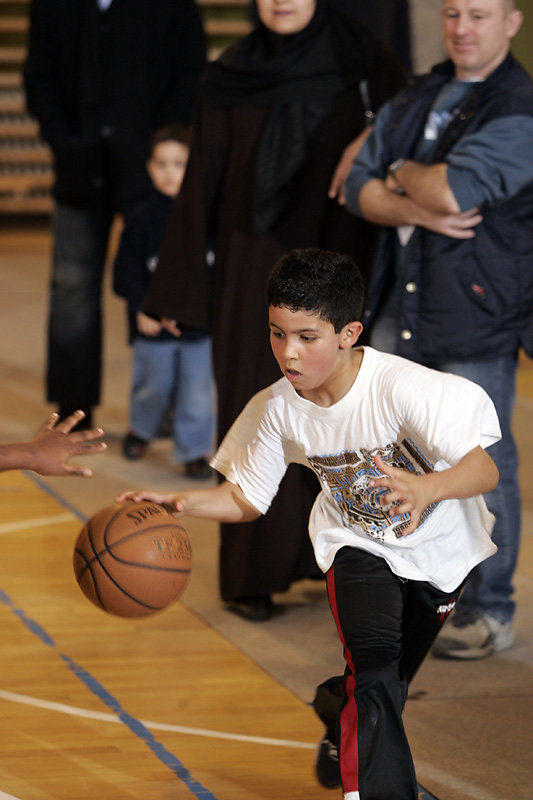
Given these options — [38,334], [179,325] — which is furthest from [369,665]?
[38,334]

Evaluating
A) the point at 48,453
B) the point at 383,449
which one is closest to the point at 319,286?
the point at 383,449

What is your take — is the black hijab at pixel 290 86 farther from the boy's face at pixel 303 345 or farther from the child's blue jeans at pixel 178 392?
the child's blue jeans at pixel 178 392

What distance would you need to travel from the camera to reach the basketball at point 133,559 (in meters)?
2.72

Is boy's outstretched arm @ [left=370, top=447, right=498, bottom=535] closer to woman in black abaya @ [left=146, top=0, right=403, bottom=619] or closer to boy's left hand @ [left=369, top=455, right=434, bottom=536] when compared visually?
boy's left hand @ [left=369, top=455, right=434, bottom=536]

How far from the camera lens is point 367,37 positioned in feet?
12.8

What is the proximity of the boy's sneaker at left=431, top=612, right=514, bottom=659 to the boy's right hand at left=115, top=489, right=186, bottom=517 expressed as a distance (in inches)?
46.2

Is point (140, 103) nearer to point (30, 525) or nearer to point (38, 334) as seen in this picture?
point (30, 525)

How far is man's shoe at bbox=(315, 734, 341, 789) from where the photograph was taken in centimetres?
274

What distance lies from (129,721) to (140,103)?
337 centimetres

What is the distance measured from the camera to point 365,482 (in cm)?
266

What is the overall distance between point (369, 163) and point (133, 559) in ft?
4.91

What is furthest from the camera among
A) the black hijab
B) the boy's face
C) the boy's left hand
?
the black hijab

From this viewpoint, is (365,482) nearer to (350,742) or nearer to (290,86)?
(350,742)

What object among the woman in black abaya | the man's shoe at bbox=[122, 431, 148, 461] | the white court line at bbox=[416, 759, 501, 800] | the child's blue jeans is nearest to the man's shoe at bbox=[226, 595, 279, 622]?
the woman in black abaya
